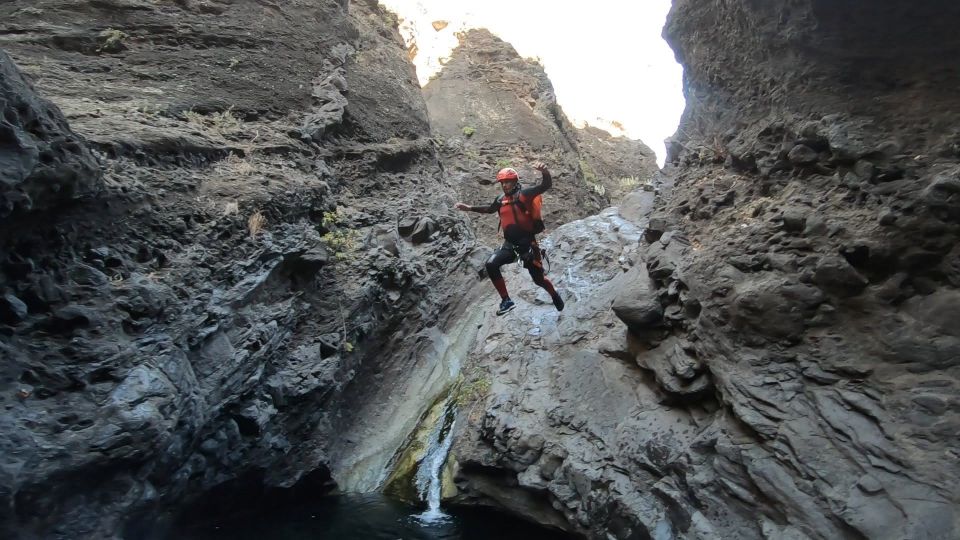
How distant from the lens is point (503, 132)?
2159 centimetres

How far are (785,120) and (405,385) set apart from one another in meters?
7.69

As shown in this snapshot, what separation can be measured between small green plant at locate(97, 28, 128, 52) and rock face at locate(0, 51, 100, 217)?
4793 millimetres

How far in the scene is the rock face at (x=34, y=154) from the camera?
4602 millimetres

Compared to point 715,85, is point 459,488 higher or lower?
lower

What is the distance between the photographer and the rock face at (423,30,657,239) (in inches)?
780

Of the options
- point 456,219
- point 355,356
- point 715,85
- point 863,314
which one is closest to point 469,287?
point 456,219

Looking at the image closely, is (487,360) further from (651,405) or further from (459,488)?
(651,405)

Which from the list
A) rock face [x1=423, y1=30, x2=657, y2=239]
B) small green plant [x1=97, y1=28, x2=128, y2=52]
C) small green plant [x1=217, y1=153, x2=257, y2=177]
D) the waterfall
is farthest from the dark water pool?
rock face [x1=423, y1=30, x2=657, y2=239]

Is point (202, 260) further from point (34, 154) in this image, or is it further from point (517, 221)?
point (517, 221)

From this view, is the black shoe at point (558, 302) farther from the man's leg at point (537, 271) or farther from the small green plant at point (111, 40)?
the small green plant at point (111, 40)

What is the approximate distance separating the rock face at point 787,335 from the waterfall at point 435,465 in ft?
2.07

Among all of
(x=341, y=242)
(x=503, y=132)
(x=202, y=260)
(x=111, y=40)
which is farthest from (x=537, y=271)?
(x=503, y=132)

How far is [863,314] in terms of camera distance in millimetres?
5340

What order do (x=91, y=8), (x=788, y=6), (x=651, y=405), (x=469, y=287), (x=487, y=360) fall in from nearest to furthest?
1. (x=788, y=6)
2. (x=651, y=405)
3. (x=91, y=8)
4. (x=487, y=360)
5. (x=469, y=287)
